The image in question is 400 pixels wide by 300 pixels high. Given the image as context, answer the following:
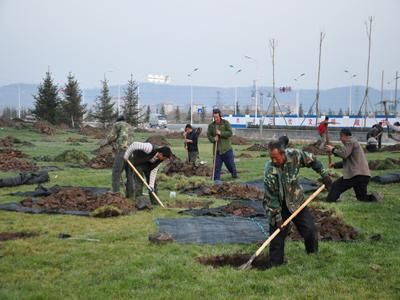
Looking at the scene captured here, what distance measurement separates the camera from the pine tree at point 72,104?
Result: 48.6 meters

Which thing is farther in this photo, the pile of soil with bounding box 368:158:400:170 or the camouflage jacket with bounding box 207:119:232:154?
the pile of soil with bounding box 368:158:400:170

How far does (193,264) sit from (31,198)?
5.76 meters

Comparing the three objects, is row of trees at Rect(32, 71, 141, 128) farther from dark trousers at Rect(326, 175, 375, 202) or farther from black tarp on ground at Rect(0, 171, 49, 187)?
dark trousers at Rect(326, 175, 375, 202)

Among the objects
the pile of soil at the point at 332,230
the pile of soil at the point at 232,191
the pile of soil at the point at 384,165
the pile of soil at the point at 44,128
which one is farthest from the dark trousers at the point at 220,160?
the pile of soil at the point at 44,128

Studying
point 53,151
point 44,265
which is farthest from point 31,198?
point 53,151

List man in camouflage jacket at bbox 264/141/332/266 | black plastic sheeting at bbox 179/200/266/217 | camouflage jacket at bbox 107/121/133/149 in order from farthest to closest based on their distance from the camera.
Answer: camouflage jacket at bbox 107/121/133/149 → black plastic sheeting at bbox 179/200/266/217 → man in camouflage jacket at bbox 264/141/332/266

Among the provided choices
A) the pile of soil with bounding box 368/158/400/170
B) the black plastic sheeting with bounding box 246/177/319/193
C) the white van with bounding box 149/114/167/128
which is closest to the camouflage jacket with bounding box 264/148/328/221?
the black plastic sheeting with bounding box 246/177/319/193

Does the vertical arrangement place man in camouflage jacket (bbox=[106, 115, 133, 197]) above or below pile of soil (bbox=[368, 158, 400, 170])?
above

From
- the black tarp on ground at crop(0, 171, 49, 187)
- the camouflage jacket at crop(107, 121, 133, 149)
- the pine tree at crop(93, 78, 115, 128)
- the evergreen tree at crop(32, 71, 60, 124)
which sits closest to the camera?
the camouflage jacket at crop(107, 121, 133, 149)

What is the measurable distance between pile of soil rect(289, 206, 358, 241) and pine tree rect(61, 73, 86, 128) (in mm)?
41954

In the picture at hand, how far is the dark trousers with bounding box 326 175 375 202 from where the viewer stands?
11.4m

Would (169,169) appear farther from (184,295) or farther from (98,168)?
(184,295)

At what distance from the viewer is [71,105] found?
49.9 metres

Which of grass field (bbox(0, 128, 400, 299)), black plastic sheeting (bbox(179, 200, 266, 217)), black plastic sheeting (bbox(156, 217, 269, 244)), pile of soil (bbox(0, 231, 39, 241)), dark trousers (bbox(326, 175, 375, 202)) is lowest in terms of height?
black plastic sheeting (bbox(179, 200, 266, 217))
